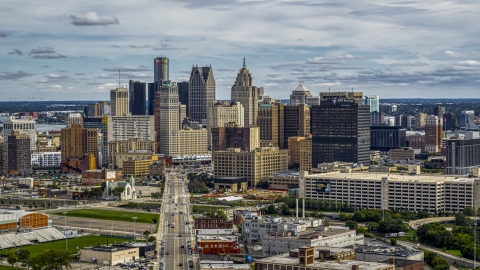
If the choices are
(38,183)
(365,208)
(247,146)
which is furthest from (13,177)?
(365,208)

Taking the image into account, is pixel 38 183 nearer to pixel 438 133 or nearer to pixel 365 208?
pixel 365 208

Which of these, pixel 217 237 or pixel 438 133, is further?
pixel 438 133

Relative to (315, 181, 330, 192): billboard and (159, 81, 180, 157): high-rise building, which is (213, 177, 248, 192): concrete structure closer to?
(315, 181, 330, 192): billboard

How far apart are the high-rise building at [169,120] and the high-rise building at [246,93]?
14.4 m

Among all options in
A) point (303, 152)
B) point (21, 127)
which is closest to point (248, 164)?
point (303, 152)

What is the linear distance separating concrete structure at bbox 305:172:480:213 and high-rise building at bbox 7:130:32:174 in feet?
200

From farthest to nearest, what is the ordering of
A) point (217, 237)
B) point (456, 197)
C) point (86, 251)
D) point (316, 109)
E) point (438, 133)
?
1. point (438, 133)
2. point (316, 109)
3. point (456, 197)
4. point (217, 237)
5. point (86, 251)

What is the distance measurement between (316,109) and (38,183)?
41.5m

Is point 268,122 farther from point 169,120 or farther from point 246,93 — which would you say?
point 246,93

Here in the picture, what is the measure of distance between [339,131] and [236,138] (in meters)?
24.1

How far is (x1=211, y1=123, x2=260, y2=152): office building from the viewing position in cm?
15362

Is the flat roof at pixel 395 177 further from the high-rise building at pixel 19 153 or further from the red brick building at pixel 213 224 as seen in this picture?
the high-rise building at pixel 19 153

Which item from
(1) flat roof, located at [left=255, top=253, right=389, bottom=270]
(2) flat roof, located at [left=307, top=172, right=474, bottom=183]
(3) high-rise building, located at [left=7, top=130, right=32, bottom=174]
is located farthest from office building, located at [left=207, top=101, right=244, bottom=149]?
(1) flat roof, located at [left=255, top=253, right=389, bottom=270]

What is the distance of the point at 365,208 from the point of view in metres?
106
